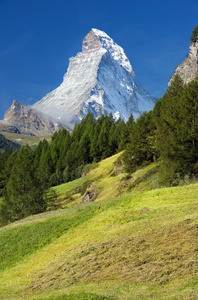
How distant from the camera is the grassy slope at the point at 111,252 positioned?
33.5 feet

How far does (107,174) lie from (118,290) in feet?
173

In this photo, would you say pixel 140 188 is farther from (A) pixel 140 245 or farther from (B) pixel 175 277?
(B) pixel 175 277

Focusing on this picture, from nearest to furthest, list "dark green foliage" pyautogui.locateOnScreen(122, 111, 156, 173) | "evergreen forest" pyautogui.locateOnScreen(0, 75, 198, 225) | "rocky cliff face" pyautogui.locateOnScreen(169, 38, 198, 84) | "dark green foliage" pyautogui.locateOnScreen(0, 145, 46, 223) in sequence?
"evergreen forest" pyautogui.locateOnScreen(0, 75, 198, 225) < "dark green foliage" pyautogui.locateOnScreen(0, 145, 46, 223) < "dark green foliage" pyautogui.locateOnScreen(122, 111, 156, 173) < "rocky cliff face" pyautogui.locateOnScreen(169, 38, 198, 84)

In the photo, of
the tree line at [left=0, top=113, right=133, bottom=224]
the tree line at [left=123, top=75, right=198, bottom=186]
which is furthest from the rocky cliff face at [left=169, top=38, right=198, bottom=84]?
the tree line at [left=123, top=75, right=198, bottom=186]

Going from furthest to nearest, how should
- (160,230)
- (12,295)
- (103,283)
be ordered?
(160,230), (12,295), (103,283)

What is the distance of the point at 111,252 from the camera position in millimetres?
14125

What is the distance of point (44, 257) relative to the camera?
61.3 ft

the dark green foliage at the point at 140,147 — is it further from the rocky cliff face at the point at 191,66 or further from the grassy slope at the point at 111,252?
the rocky cliff face at the point at 191,66

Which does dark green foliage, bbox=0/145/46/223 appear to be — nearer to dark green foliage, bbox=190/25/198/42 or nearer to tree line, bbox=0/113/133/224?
tree line, bbox=0/113/133/224

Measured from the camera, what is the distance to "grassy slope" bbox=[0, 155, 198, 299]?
10211 mm

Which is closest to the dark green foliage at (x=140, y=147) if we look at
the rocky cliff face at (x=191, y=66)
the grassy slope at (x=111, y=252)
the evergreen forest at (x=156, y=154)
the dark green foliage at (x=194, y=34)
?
the evergreen forest at (x=156, y=154)

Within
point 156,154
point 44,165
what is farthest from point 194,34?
point 156,154

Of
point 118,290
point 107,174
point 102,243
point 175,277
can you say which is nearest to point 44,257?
point 102,243

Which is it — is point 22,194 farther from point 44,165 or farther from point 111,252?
point 44,165
